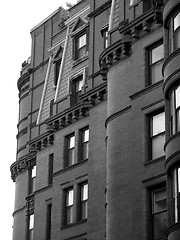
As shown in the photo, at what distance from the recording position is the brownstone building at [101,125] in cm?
3656

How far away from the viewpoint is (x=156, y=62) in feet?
129

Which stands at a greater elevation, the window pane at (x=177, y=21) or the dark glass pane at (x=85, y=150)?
the window pane at (x=177, y=21)

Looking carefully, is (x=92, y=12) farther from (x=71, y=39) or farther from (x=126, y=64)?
(x=126, y=64)

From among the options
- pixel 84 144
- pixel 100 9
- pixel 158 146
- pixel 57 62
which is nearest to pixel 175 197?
pixel 158 146

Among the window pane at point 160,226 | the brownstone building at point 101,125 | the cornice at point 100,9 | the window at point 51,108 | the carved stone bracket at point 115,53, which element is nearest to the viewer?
the window pane at point 160,226

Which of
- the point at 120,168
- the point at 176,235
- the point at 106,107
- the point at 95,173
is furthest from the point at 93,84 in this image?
the point at 176,235

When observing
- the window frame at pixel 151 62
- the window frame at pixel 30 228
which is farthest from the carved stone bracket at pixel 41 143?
the window frame at pixel 151 62

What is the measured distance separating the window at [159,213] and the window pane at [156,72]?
5.52 metres

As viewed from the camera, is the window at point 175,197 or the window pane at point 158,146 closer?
the window at point 175,197

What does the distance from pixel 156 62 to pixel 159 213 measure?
7.58m

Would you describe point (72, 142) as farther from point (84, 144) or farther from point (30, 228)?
point (30, 228)

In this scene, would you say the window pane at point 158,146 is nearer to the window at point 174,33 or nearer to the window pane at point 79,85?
the window at point 174,33

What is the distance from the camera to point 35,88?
56.9 metres

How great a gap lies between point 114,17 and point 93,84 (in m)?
4.53
